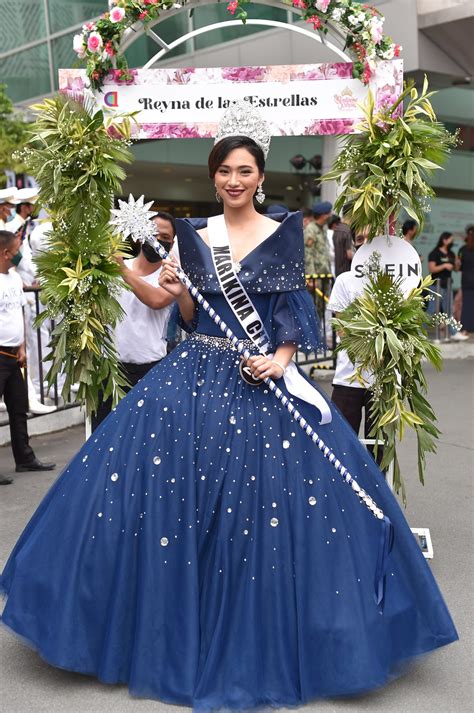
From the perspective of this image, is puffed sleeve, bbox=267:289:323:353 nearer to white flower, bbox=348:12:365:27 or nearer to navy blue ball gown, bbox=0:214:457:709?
navy blue ball gown, bbox=0:214:457:709

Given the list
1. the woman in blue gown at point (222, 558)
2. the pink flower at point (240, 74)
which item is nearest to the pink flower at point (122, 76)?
the pink flower at point (240, 74)

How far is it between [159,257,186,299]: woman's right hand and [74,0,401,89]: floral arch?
1.75 metres

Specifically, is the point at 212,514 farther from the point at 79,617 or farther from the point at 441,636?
the point at 441,636

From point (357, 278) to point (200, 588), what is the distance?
1.97 meters

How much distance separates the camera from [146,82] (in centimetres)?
502

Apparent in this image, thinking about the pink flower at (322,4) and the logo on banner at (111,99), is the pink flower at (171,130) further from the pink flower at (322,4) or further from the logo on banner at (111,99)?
the pink flower at (322,4)

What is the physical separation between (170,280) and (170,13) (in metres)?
2.12

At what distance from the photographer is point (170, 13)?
5.05m

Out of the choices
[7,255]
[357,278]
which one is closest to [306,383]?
[357,278]

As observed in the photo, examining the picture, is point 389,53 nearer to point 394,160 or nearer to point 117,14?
point 394,160

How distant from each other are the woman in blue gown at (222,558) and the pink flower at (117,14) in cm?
199

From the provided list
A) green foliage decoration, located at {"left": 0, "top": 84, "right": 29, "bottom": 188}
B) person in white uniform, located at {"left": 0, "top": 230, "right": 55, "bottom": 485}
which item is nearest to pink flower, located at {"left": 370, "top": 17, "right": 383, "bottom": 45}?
person in white uniform, located at {"left": 0, "top": 230, "right": 55, "bottom": 485}

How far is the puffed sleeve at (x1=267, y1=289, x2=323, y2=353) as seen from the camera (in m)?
3.61

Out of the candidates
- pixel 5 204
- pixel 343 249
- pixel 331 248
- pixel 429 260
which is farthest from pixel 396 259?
pixel 429 260
